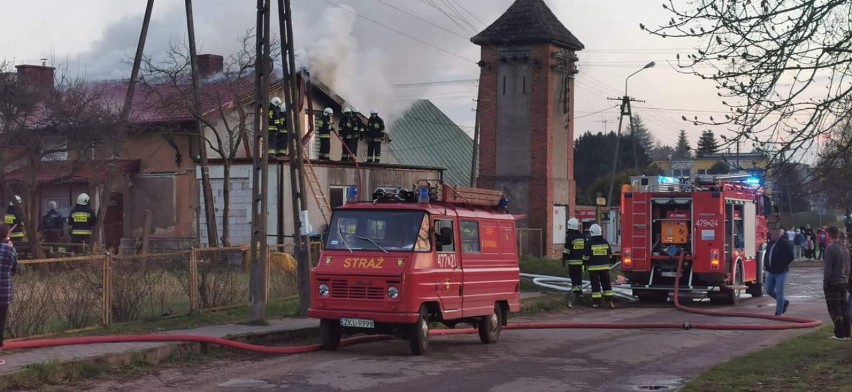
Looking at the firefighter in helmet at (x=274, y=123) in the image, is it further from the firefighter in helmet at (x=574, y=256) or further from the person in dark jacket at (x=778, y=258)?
the person in dark jacket at (x=778, y=258)

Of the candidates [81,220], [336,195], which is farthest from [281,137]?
[81,220]

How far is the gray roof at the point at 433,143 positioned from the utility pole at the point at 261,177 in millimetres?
38833

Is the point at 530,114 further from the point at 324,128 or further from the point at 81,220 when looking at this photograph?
the point at 81,220

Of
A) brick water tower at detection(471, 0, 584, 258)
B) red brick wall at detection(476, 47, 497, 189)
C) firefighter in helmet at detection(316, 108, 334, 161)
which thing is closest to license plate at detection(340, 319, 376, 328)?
firefighter in helmet at detection(316, 108, 334, 161)

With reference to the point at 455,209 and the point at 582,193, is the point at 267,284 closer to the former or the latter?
the point at 455,209

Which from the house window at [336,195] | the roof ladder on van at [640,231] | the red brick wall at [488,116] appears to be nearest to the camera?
the roof ladder on van at [640,231]

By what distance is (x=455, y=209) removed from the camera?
1440cm

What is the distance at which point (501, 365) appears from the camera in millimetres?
12367

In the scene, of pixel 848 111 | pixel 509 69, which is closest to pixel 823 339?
pixel 848 111

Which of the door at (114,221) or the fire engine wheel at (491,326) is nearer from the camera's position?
the fire engine wheel at (491,326)

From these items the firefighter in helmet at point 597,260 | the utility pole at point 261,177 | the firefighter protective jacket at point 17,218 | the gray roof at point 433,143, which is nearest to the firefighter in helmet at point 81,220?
the firefighter protective jacket at point 17,218

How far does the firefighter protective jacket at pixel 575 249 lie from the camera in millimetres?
21297

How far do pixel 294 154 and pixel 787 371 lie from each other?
28.9 ft

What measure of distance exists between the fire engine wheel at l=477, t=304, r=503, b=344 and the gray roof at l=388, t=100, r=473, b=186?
39284mm
